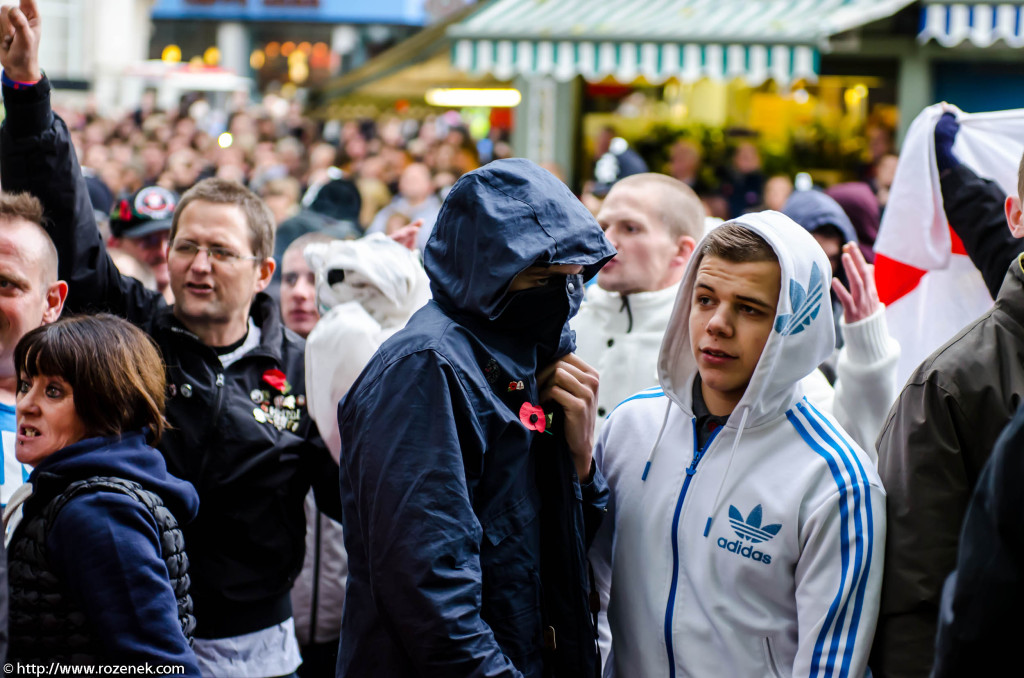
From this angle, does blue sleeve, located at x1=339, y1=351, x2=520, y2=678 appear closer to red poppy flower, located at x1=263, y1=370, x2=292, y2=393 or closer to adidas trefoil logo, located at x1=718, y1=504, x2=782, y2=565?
adidas trefoil logo, located at x1=718, y1=504, x2=782, y2=565

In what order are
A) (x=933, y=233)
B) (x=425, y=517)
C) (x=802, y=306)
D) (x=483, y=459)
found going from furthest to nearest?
(x=933, y=233) → (x=802, y=306) → (x=483, y=459) → (x=425, y=517)

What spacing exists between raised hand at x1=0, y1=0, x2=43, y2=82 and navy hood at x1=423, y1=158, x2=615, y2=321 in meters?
1.48

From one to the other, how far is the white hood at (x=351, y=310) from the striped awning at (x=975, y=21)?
724 centimetres

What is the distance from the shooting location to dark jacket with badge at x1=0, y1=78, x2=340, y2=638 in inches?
125

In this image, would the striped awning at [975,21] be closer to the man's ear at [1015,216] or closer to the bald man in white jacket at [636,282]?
the bald man in white jacket at [636,282]

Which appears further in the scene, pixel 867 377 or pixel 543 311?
pixel 867 377

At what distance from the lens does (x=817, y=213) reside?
5.80 metres

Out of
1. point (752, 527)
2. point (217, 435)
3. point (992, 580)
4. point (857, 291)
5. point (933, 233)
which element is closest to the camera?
point (992, 580)

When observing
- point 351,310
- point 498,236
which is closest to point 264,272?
point 351,310

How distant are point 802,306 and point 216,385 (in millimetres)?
1745

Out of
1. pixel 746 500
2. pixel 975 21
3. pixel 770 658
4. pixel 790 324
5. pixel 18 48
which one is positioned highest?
pixel 975 21

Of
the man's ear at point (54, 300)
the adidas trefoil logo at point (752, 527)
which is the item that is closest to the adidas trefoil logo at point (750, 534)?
the adidas trefoil logo at point (752, 527)

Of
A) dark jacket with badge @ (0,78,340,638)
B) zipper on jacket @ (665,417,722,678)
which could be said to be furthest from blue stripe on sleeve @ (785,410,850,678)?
dark jacket with badge @ (0,78,340,638)

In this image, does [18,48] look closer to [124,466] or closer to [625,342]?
[124,466]
